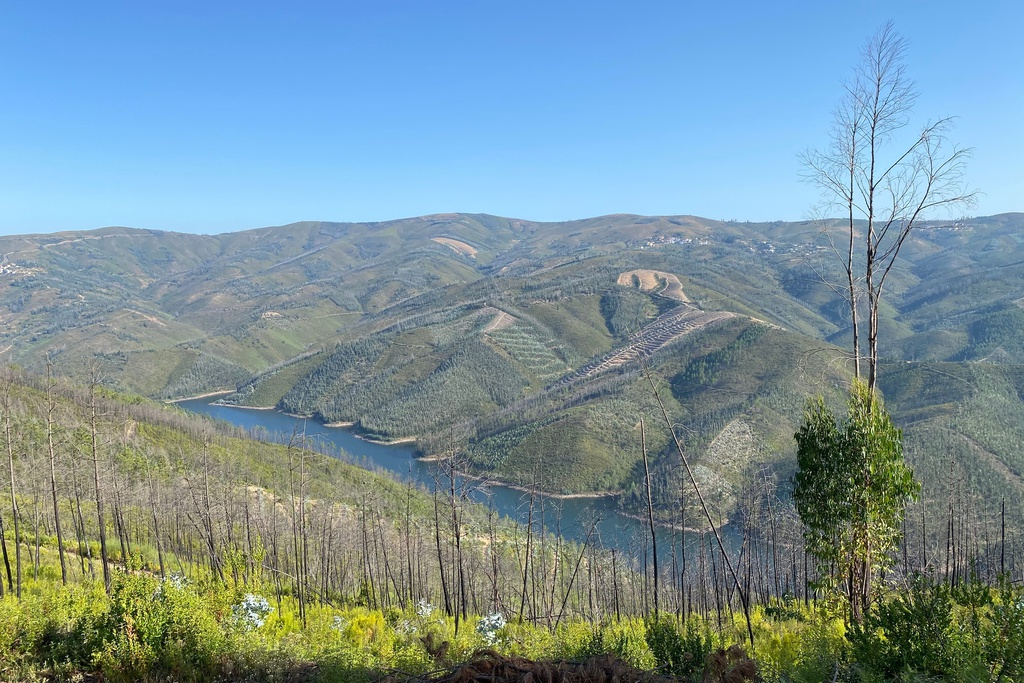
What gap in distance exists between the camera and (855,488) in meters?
11.9

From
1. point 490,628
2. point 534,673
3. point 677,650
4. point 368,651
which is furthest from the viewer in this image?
Answer: point 490,628

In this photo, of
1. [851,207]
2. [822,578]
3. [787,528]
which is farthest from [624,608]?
[851,207]

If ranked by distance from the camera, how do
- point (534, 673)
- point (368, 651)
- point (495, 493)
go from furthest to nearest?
1. point (495, 493)
2. point (368, 651)
3. point (534, 673)

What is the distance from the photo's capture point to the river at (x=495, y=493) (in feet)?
247

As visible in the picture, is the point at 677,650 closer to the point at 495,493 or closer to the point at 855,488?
the point at 855,488

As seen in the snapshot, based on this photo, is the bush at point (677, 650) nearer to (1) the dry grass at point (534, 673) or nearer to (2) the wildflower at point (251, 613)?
(1) the dry grass at point (534, 673)

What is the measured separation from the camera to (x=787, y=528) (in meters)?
64.5

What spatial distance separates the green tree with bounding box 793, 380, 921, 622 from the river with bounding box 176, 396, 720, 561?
45175 millimetres

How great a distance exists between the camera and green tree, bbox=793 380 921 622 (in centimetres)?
1175

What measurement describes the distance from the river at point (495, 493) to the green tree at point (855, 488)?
45.2 meters

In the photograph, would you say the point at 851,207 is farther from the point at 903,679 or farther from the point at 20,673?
the point at 20,673

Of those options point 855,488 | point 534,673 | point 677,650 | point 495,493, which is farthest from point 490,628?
point 495,493

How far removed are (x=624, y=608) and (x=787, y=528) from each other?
27706 millimetres

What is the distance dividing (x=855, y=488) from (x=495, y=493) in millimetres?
69642
